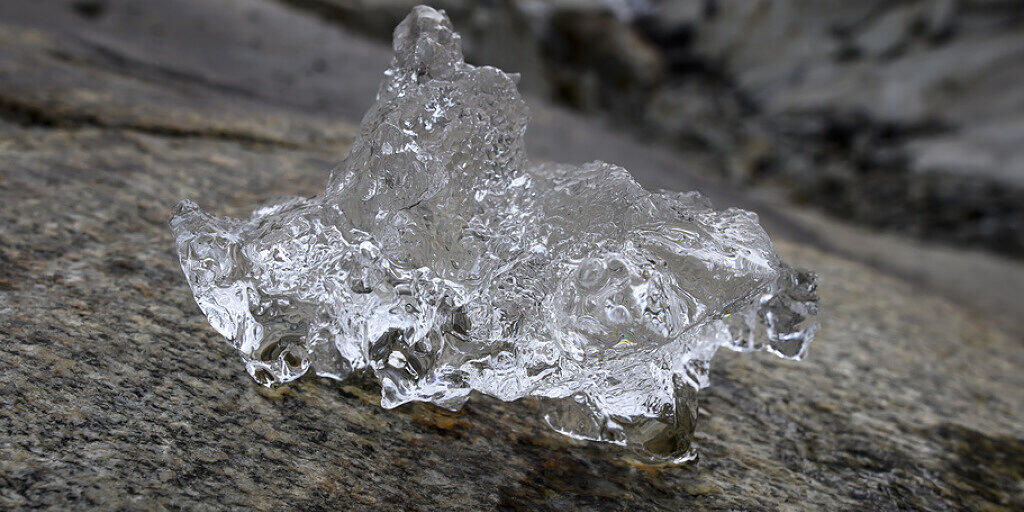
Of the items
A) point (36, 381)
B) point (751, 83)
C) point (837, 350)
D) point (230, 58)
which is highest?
point (751, 83)

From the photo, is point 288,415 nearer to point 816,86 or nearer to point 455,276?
point 455,276

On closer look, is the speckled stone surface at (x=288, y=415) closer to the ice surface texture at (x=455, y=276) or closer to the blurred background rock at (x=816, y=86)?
the ice surface texture at (x=455, y=276)

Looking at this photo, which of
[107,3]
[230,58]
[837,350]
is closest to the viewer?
[837,350]

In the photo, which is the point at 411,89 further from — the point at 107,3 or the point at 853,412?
the point at 107,3

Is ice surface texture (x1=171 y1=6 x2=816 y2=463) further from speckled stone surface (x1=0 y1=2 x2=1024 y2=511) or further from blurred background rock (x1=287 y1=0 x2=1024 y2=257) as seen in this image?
blurred background rock (x1=287 y1=0 x2=1024 y2=257)

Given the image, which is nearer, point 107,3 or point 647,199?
point 647,199

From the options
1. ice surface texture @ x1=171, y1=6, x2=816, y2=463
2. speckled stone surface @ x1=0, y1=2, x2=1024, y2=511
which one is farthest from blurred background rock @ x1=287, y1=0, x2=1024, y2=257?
ice surface texture @ x1=171, y1=6, x2=816, y2=463

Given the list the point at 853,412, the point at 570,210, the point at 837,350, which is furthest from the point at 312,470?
the point at 837,350
